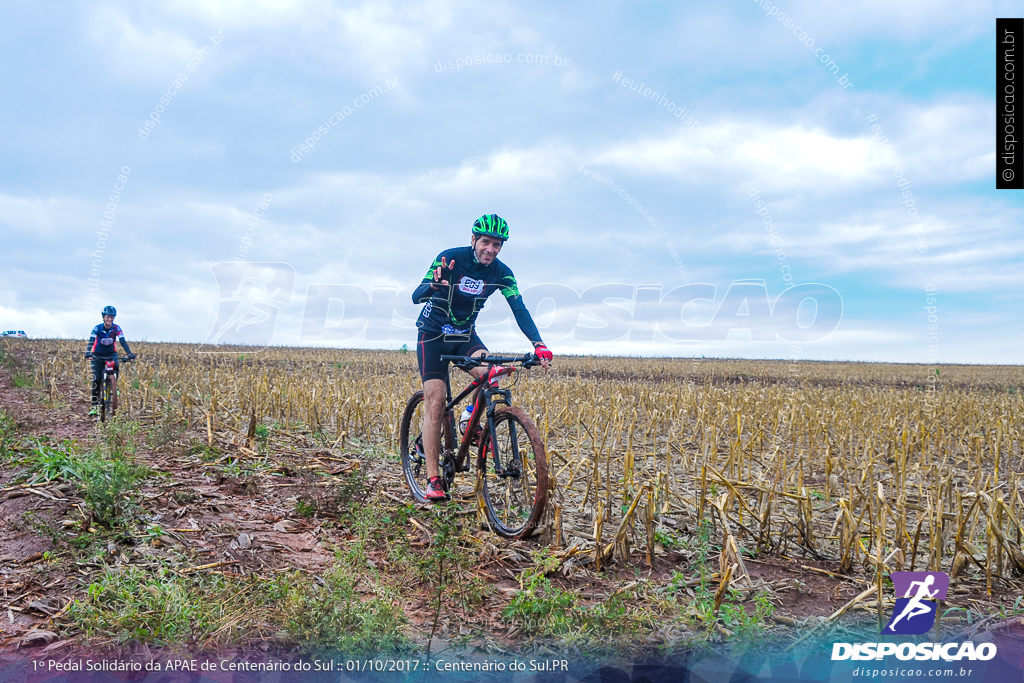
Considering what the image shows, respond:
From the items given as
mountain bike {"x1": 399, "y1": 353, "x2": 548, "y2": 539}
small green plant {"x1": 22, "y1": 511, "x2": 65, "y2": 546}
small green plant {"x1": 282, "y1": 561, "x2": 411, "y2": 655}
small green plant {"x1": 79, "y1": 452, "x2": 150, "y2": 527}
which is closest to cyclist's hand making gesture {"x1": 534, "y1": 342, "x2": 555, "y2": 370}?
mountain bike {"x1": 399, "y1": 353, "x2": 548, "y2": 539}

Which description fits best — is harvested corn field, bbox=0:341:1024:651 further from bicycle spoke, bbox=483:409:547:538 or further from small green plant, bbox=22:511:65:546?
bicycle spoke, bbox=483:409:547:538

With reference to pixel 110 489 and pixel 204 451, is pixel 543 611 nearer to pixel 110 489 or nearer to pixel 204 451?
pixel 110 489

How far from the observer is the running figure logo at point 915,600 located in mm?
3926

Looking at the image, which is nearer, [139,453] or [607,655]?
[607,655]

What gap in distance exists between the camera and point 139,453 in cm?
773

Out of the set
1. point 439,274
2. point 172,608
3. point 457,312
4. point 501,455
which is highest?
point 439,274

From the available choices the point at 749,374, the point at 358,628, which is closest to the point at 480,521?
the point at 358,628

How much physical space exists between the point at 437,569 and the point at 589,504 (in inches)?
102

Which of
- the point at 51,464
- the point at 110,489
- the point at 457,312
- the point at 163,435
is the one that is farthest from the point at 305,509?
the point at 163,435

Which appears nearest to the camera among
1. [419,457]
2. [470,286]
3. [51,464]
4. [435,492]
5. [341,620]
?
[341,620]

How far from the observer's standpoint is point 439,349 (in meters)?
6.27

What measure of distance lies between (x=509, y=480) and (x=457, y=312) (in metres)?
1.78

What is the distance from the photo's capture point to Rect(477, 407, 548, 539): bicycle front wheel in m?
5.37

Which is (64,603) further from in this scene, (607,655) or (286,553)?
(607,655)
